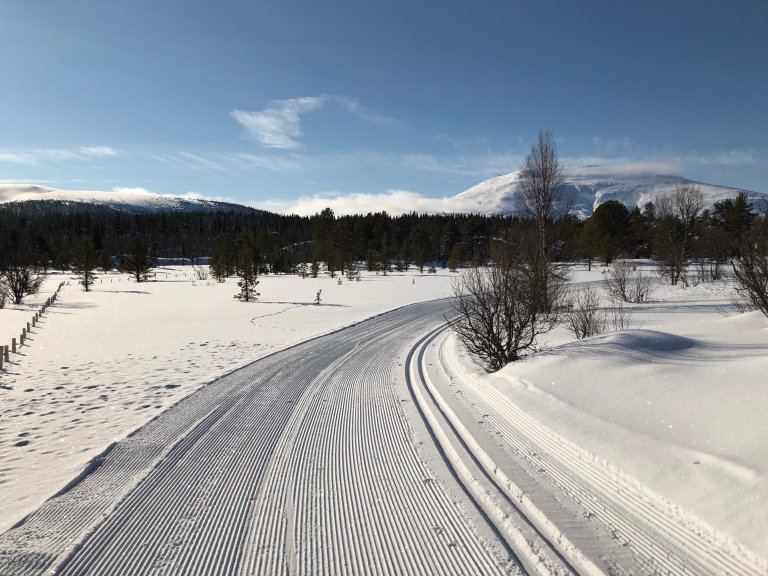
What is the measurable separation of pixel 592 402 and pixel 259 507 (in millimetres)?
5119

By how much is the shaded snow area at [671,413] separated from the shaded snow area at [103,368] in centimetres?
687

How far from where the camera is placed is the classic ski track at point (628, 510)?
346cm

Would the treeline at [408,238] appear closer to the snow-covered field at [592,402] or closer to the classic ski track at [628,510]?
the snow-covered field at [592,402]

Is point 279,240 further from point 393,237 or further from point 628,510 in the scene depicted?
point 628,510

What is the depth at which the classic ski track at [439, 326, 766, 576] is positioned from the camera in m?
3.46

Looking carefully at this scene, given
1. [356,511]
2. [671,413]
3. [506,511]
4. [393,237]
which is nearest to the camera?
[506,511]

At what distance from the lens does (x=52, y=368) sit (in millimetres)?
12594

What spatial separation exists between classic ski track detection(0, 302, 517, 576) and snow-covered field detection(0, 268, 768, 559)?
0.76 metres

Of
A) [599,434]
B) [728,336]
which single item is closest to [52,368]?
[599,434]

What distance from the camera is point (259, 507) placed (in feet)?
14.9

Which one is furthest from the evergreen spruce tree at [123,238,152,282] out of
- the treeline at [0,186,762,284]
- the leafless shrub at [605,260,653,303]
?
the leafless shrub at [605,260,653,303]

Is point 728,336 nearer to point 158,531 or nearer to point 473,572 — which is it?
point 473,572

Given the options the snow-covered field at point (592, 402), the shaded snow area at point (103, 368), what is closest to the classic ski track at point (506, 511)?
the snow-covered field at point (592, 402)

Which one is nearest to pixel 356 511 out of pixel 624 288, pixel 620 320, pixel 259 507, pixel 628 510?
pixel 259 507
